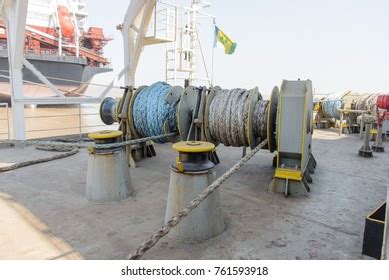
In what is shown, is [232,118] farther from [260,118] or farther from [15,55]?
[15,55]

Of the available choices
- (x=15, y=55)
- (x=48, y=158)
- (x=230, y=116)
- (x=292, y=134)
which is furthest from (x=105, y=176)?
(x=15, y=55)

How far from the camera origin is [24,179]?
4922 millimetres

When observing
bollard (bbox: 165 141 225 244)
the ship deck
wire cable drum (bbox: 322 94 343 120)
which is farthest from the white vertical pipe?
wire cable drum (bbox: 322 94 343 120)

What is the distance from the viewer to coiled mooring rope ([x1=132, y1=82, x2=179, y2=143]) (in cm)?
544

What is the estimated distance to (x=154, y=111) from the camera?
5.44m

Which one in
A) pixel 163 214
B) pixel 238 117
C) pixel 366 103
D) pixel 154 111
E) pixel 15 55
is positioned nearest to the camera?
pixel 163 214

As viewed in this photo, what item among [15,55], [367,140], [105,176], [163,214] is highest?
[15,55]

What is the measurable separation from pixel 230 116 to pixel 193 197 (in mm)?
2013

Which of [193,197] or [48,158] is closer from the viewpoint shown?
[193,197]

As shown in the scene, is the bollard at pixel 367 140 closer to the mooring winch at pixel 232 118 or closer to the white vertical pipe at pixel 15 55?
the mooring winch at pixel 232 118

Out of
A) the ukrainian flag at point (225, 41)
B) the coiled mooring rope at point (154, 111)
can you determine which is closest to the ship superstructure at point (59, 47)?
the ukrainian flag at point (225, 41)

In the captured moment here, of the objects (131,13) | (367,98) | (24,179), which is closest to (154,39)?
(131,13)

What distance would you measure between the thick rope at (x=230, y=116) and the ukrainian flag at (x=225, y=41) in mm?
13912
